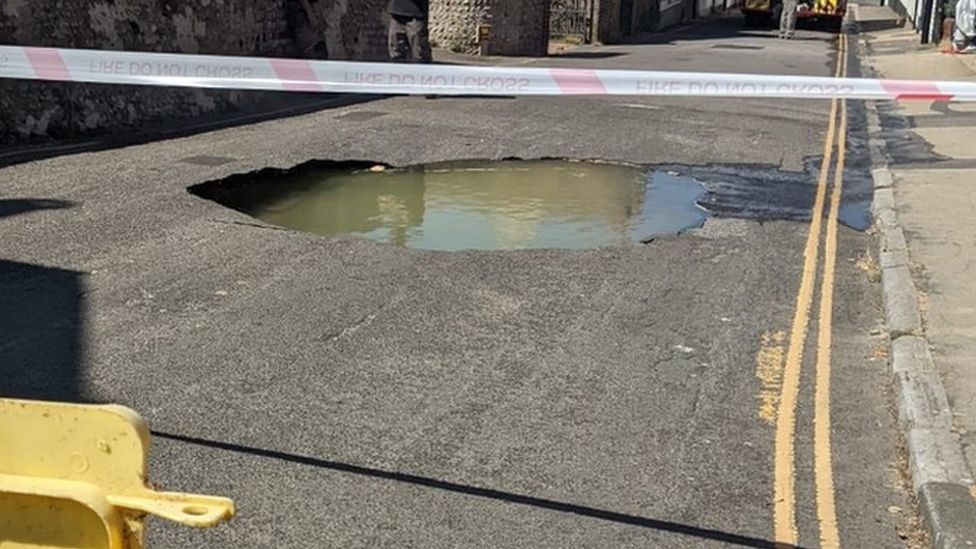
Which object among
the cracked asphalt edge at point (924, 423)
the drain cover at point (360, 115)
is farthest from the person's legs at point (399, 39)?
the cracked asphalt edge at point (924, 423)

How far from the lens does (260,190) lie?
1085 centimetres

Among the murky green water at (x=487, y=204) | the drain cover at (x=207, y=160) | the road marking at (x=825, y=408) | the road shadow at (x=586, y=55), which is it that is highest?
the road shadow at (x=586, y=55)

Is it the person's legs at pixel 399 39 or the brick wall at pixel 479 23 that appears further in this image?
the brick wall at pixel 479 23

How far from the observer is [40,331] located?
21.1 feet

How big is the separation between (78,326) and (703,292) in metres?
4.19

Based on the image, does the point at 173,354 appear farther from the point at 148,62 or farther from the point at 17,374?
the point at 148,62

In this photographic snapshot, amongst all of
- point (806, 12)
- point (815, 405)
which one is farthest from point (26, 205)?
point (806, 12)

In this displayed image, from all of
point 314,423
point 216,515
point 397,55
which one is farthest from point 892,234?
point 397,55

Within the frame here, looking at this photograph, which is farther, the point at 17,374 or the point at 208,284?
the point at 208,284

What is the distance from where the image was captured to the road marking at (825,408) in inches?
183

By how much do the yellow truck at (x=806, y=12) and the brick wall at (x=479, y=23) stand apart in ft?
72.7

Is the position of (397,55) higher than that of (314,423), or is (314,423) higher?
(397,55)

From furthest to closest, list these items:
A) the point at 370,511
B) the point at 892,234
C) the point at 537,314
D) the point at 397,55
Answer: the point at 397,55
the point at 892,234
the point at 537,314
the point at 370,511

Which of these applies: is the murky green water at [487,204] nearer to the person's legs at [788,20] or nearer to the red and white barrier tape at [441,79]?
the red and white barrier tape at [441,79]
